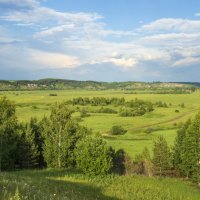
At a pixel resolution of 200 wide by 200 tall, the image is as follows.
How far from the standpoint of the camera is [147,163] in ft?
220

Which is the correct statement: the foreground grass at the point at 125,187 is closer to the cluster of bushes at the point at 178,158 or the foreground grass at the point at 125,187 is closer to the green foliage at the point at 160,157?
the cluster of bushes at the point at 178,158

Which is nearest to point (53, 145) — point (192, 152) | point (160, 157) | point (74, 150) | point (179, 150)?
point (74, 150)

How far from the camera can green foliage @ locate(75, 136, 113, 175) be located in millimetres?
58719

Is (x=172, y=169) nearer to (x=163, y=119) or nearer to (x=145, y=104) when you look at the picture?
(x=163, y=119)

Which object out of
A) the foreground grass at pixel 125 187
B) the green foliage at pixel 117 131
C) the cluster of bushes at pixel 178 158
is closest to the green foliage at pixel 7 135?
the foreground grass at pixel 125 187

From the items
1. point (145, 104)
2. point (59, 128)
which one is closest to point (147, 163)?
point (59, 128)

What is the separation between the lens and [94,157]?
59750mm

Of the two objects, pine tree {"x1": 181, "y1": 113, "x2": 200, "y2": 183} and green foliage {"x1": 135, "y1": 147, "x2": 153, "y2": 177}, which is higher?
pine tree {"x1": 181, "y1": 113, "x2": 200, "y2": 183}

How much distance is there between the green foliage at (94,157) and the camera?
58719mm

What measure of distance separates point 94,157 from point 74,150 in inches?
236

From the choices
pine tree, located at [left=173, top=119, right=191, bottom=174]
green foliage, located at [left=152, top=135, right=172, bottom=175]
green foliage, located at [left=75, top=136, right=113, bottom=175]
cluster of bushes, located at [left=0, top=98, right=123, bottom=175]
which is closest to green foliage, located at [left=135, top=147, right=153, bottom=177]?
green foliage, located at [left=152, top=135, right=172, bottom=175]

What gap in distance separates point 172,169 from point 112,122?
66243 mm

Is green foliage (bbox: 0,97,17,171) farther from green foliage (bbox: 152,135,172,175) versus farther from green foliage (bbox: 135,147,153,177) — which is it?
green foliage (bbox: 152,135,172,175)

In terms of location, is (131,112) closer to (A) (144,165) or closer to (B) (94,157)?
(A) (144,165)
